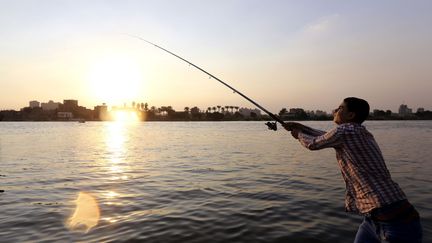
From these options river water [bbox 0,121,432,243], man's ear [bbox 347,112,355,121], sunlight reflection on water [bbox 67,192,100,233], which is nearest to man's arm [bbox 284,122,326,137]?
man's ear [bbox 347,112,355,121]

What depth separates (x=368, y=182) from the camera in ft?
14.4

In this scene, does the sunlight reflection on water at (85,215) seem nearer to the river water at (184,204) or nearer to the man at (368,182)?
the river water at (184,204)

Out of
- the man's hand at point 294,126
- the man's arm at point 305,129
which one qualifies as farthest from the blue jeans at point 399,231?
the man's hand at point 294,126

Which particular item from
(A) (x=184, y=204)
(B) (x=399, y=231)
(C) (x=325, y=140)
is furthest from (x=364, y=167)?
(A) (x=184, y=204)

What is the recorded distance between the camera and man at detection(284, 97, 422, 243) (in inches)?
167

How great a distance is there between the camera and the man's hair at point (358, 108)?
463 centimetres

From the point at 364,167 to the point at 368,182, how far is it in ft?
0.58

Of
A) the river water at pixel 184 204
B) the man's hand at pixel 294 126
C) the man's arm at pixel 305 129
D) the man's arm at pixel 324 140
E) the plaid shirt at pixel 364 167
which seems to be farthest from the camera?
the river water at pixel 184 204

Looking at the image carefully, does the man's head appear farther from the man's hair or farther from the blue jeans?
the blue jeans

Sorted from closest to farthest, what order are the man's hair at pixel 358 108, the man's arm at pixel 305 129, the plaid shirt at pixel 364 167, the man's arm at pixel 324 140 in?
the plaid shirt at pixel 364 167, the man's arm at pixel 324 140, the man's hair at pixel 358 108, the man's arm at pixel 305 129

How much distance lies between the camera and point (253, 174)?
19.3 meters

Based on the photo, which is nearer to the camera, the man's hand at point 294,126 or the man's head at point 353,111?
the man's head at point 353,111

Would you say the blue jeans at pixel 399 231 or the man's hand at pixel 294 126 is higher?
the man's hand at pixel 294 126

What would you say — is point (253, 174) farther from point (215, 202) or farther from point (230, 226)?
point (230, 226)
